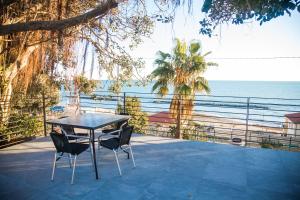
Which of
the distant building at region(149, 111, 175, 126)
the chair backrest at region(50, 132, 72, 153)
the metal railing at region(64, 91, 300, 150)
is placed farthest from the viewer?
the distant building at region(149, 111, 175, 126)

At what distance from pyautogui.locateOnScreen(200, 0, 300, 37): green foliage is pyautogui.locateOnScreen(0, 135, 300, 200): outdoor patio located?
1.73 meters

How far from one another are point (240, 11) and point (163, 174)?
6.83 ft

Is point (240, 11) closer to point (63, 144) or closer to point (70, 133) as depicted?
point (63, 144)

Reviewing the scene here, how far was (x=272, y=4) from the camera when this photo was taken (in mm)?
1555

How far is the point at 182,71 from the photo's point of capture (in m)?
8.01

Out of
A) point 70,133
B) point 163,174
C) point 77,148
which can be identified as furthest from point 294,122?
point 70,133

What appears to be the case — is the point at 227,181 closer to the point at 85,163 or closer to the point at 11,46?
the point at 85,163

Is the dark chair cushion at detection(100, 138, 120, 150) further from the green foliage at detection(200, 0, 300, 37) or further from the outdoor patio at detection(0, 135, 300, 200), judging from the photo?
the green foliage at detection(200, 0, 300, 37)

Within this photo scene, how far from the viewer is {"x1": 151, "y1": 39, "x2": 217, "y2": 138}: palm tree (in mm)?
7988

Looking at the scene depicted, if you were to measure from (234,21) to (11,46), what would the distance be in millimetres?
4105

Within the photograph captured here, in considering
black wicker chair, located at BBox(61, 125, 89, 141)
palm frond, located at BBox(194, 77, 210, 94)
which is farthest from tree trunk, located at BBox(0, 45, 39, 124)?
palm frond, located at BBox(194, 77, 210, 94)

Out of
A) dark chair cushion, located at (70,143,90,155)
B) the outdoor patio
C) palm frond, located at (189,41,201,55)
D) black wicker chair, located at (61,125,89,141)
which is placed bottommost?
the outdoor patio

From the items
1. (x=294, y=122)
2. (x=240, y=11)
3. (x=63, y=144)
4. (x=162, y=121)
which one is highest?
(x=240, y=11)

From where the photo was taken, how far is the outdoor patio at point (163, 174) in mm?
2396
